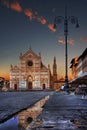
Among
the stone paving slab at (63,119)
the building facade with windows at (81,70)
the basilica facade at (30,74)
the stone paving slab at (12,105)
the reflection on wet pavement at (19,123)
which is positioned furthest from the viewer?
the basilica facade at (30,74)

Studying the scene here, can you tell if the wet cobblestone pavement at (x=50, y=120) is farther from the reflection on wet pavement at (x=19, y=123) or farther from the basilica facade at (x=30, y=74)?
the basilica facade at (x=30, y=74)

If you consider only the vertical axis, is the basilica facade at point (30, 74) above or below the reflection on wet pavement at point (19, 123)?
above

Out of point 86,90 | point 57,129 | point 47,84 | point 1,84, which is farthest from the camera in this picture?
point 1,84

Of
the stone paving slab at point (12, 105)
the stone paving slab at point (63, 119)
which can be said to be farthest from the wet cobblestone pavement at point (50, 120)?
the stone paving slab at point (12, 105)

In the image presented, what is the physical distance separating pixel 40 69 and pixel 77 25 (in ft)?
262

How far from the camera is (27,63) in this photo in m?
116

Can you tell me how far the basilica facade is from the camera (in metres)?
114

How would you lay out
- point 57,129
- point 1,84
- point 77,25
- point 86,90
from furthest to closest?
point 1,84 < point 77,25 < point 86,90 < point 57,129

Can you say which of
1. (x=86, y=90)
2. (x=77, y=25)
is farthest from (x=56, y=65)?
(x=86, y=90)

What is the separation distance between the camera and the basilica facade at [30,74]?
113688 millimetres

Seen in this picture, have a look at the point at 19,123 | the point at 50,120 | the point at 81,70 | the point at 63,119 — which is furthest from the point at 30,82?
the point at 19,123

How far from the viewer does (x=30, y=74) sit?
11519 centimetres

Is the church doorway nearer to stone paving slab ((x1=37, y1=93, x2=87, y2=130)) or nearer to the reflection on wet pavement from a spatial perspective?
stone paving slab ((x1=37, y1=93, x2=87, y2=130))

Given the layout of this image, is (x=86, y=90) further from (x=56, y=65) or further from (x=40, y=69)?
(x=56, y=65)
